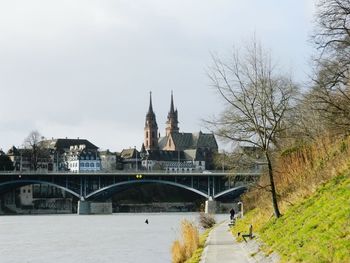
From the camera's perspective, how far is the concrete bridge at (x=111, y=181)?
100500 mm

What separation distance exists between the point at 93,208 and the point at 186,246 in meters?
86.7

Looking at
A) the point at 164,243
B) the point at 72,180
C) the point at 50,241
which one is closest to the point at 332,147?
the point at 164,243

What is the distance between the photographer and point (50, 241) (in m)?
50.4

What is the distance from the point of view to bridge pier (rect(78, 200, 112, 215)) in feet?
349

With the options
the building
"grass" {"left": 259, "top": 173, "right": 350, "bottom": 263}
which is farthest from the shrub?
the building

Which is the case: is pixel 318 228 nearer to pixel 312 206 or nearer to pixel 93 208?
pixel 312 206

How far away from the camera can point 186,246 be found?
25.3 meters

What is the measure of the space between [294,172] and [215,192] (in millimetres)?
73647

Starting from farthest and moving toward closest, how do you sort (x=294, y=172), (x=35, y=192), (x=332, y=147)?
(x=35, y=192)
(x=294, y=172)
(x=332, y=147)

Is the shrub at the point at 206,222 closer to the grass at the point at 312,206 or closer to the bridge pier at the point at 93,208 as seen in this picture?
the grass at the point at 312,206

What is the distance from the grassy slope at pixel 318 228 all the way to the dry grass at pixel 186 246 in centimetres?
345

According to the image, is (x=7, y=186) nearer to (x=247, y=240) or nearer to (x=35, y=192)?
(x=35, y=192)

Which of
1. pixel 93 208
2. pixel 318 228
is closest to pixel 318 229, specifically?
pixel 318 228

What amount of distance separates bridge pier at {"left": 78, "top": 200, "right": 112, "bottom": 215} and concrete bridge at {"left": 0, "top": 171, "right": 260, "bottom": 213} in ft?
1.38
